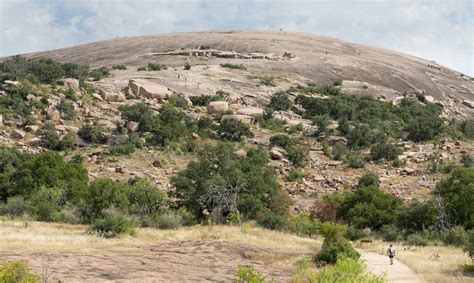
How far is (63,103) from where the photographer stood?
130 ft

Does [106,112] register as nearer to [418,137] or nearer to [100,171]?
[100,171]

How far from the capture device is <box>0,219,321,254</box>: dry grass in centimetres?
1630

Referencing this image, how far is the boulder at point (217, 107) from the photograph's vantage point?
45.2 meters

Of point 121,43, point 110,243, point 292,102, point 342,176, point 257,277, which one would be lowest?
point 110,243

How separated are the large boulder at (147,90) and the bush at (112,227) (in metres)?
26.7

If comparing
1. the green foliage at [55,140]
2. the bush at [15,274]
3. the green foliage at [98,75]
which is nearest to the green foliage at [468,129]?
the green foliage at [55,140]

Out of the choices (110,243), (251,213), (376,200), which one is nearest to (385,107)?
(376,200)

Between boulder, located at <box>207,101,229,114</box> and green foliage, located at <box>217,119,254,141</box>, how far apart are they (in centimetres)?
453

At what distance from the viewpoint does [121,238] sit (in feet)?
Result: 62.1

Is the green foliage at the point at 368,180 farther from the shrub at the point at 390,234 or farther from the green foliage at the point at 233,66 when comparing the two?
the green foliage at the point at 233,66

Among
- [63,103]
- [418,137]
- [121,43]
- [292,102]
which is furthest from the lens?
[121,43]

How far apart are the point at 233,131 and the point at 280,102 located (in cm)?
1080

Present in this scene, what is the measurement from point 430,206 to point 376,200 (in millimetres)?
2994

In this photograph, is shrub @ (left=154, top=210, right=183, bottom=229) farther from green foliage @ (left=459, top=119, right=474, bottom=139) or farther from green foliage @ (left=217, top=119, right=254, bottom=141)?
green foliage @ (left=459, top=119, right=474, bottom=139)
